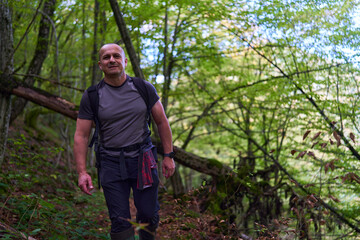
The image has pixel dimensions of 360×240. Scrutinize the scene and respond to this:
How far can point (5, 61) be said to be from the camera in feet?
18.5

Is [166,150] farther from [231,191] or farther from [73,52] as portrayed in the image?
[73,52]

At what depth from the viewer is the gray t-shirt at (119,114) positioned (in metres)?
3.07

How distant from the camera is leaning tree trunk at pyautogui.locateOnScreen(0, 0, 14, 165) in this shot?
535cm

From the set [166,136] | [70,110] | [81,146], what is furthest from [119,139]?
[70,110]

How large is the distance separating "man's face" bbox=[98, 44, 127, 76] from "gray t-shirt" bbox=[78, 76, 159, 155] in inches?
6.5

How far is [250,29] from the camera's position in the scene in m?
6.93

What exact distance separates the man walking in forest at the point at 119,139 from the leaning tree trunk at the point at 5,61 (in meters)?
3.08

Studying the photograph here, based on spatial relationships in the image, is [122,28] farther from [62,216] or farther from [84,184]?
[84,184]

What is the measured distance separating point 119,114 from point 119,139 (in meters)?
0.25

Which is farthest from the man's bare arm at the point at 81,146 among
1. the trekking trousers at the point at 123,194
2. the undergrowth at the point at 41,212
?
the undergrowth at the point at 41,212

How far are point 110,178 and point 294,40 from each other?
518cm

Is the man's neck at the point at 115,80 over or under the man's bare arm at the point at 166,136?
over

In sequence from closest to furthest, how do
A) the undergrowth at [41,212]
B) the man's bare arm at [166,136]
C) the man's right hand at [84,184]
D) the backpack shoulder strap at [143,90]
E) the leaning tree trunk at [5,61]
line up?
the man's right hand at [84,184] → the backpack shoulder strap at [143,90] → the man's bare arm at [166,136] → the undergrowth at [41,212] → the leaning tree trunk at [5,61]

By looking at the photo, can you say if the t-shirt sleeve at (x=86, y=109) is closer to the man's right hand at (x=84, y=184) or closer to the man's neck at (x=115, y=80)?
the man's neck at (x=115, y=80)
